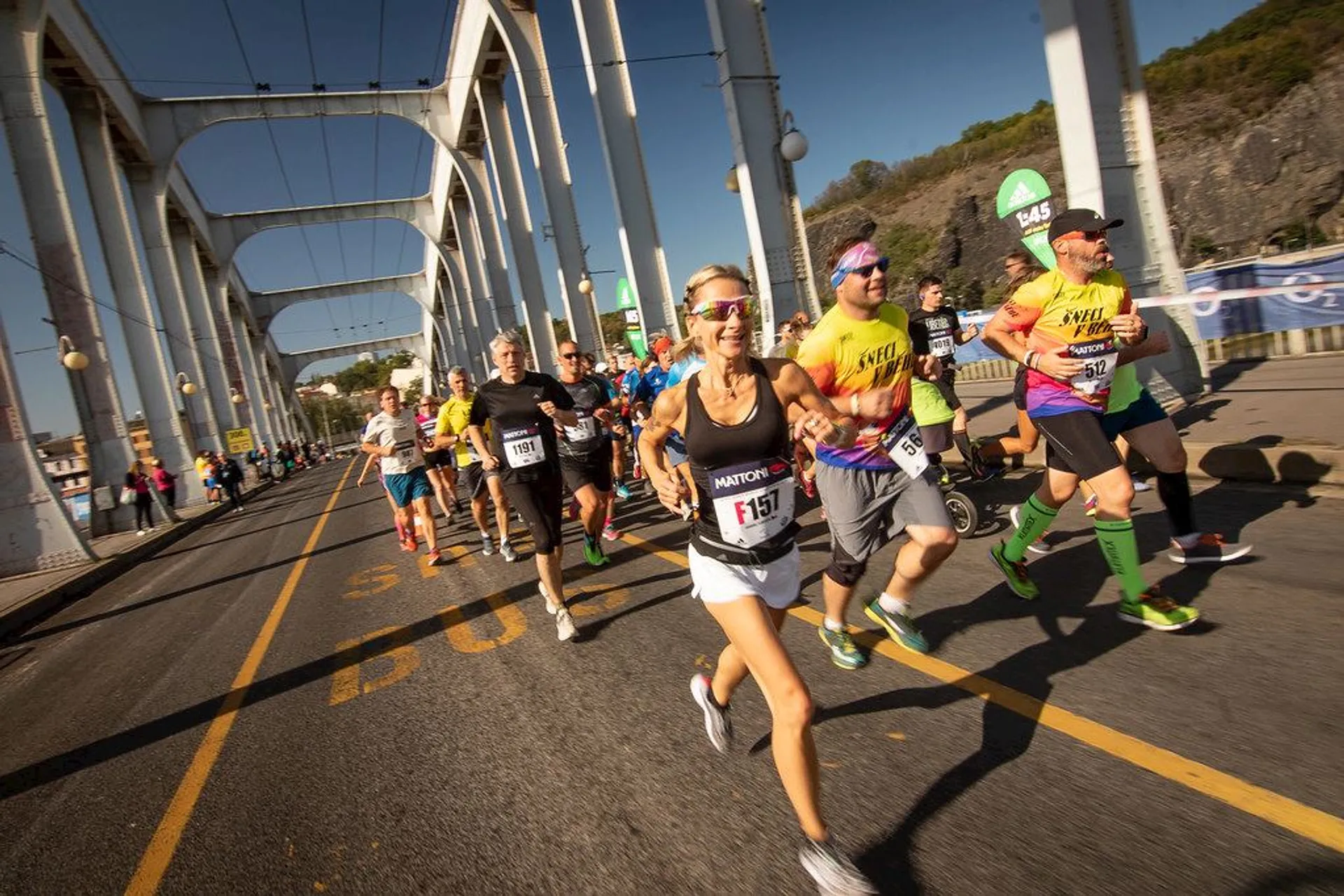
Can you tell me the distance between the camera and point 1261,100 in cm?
3722

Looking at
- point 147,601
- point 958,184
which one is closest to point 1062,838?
point 147,601

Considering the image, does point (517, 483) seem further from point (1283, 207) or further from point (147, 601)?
point (1283, 207)

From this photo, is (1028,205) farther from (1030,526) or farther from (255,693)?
(255,693)

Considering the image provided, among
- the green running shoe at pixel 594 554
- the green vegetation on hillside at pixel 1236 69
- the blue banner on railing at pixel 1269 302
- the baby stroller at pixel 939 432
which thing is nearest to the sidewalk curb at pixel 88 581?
the green running shoe at pixel 594 554

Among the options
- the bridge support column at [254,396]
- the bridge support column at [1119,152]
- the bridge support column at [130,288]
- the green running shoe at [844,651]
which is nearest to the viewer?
the green running shoe at [844,651]

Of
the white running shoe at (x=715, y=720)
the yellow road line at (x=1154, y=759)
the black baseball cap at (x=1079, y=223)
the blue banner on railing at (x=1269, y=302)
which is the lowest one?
the yellow road line at (x=1154, y=759)

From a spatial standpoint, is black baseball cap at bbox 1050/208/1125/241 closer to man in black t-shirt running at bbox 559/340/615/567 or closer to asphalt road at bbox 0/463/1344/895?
asphalt road at bbox 0/463/1344/895

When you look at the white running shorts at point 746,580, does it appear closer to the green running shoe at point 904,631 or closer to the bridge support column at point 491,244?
the green running shoe at point 904,631

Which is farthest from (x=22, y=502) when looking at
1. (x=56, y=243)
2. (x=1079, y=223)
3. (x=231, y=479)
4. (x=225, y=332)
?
(x=225, y=332)

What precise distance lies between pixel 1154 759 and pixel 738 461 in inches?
71.1

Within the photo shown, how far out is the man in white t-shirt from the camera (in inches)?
318

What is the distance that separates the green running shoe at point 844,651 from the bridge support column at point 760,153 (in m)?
9.20

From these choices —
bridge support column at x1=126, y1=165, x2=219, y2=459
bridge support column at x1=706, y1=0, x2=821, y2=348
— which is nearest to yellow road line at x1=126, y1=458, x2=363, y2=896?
bridge support column at x1=706, y1=0, x2=821, y2=348

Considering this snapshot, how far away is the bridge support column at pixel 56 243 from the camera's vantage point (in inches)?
728
